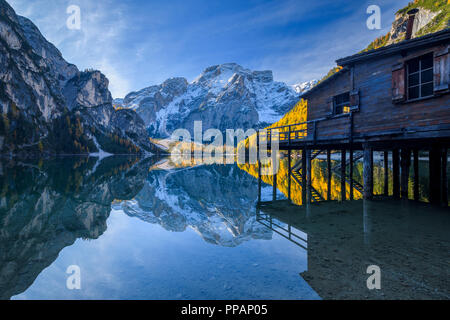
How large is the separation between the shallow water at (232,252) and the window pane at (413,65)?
24.2ft

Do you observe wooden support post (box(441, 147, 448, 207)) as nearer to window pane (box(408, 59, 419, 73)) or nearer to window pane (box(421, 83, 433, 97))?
window pane (box(421, 83, 433, 97))

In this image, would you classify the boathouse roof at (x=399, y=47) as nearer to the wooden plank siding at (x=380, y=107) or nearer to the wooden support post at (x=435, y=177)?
the wooden plank siding at (x=380, y=107)

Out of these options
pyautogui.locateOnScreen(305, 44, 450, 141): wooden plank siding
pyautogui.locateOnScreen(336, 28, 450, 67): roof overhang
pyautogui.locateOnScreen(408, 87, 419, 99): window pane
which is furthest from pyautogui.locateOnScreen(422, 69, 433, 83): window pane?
pyautogui.locateOnScreen(336, 28, 450, 67): roof overhang

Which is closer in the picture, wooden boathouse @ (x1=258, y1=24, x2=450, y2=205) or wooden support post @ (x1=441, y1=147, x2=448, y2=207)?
wooden boathouse @ (x1=258, y1=24, x2=450, y2=205)

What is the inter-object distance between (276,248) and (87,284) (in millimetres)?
5523

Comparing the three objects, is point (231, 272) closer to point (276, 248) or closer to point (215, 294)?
point (215, 294)

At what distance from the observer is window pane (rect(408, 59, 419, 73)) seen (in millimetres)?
12102

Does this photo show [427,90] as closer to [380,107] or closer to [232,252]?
[380,107]

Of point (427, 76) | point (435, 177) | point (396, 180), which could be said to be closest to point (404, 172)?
point (396, 180)

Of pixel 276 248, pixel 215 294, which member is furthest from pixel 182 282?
pixel 276 248

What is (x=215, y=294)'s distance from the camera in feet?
16.5

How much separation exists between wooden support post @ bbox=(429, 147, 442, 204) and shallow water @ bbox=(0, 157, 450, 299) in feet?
5.78

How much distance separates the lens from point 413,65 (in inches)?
482

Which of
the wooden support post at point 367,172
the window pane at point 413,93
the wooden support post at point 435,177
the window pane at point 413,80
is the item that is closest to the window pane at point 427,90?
the window pane at point 413,93
